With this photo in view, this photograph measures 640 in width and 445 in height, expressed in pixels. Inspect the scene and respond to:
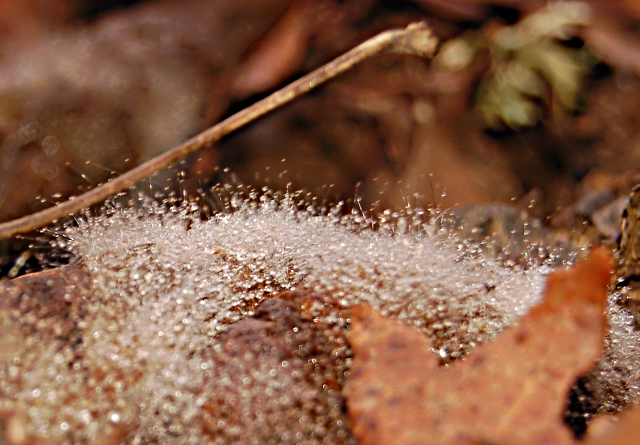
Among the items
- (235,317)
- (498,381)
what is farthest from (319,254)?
(498,381)

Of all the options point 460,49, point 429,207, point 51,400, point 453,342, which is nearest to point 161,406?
point 51,400

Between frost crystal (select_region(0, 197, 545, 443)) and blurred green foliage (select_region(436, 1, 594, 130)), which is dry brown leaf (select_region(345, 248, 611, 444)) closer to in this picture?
frost crystal (select_region(0, 197, 545, 443))

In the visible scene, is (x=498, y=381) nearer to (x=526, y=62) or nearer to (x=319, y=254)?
(x=319, y=254)

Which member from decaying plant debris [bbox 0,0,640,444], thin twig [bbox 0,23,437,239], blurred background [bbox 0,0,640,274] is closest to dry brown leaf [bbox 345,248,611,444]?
decaying plant debris [bbox 0,0,640,444]

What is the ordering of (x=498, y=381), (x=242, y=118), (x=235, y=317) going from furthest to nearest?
(x=242, y=118) → (x=235, y=317) → (x=498, y=381)

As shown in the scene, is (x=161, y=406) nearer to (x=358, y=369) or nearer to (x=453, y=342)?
(x=358, y=369)

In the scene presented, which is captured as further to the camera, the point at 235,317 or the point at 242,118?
the point at 242,118

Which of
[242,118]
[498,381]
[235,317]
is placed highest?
[242,118]

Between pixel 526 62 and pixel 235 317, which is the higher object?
pixel 526 62
